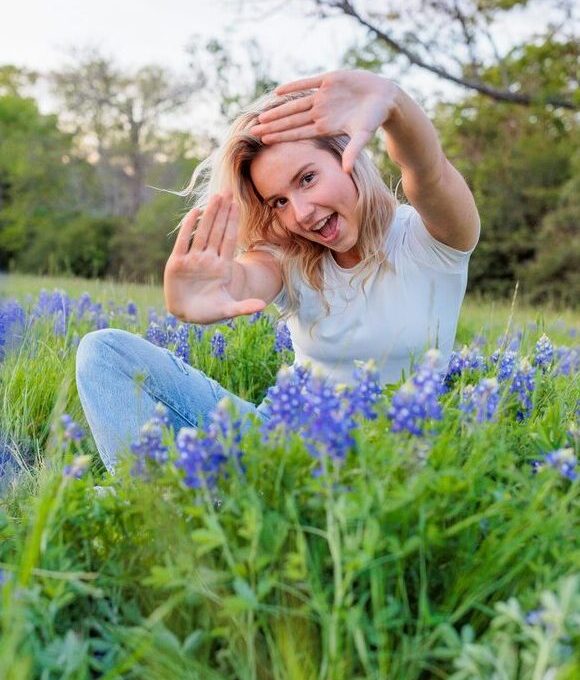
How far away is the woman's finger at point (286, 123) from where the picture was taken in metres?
2.46

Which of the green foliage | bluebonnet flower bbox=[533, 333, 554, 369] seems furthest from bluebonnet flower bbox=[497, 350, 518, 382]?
the green foliage

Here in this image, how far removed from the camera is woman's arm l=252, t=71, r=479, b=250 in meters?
2.25

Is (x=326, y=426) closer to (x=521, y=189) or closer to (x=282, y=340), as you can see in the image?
(x=282, y=340)

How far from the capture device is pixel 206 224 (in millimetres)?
2480

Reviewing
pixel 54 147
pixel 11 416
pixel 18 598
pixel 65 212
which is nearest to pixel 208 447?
pixel 18 598

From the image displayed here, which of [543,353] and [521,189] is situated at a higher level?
[521,189]

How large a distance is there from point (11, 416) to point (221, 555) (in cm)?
183

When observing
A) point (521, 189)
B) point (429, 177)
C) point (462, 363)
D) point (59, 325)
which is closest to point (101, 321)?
point (59, 325)

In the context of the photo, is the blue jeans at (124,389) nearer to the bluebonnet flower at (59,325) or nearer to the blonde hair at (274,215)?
the blonde hair at (274,215)

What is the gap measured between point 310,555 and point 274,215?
5.26 ft

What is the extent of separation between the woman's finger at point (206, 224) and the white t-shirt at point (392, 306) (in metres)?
0.57

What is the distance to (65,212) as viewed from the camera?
33.0 meters

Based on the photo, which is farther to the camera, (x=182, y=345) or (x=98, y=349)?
(x=182, y=345)

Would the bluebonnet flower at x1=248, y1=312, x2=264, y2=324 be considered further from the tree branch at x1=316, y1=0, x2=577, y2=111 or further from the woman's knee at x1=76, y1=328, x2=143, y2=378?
the tree branch at x1=316, y1=0, x2=577, y2=111
